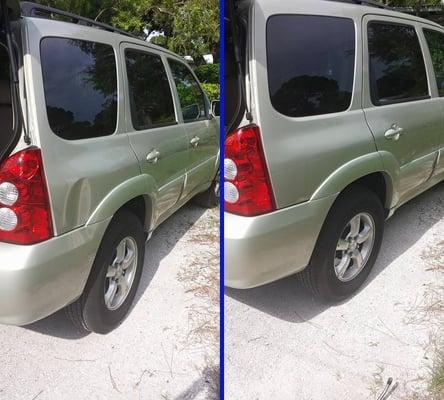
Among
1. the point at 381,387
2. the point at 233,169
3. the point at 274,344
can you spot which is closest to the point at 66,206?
the point at 233,169

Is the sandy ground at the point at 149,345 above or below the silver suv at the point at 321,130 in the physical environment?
below

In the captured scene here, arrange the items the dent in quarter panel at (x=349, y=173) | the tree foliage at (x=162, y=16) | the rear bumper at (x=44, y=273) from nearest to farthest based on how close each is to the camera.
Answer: the tree foliage at (x=162, y=16) < the rear bumper at (x=44, y=273) < the dent in quarter panel at (x=349, y=173)

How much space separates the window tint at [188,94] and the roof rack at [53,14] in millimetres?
257

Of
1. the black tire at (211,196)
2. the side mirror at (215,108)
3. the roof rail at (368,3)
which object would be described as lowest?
the black tire at (211,196)

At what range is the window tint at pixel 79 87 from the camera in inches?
56.5

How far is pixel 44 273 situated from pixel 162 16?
34.5 inches

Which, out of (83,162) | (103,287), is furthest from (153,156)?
(103,287)

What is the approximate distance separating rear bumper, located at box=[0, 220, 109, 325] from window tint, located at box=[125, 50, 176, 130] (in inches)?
16.6

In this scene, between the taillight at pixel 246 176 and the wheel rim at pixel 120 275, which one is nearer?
the taillight at pixel 246 176

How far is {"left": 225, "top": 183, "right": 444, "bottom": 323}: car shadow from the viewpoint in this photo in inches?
64.4

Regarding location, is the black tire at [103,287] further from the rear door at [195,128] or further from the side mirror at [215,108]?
the side mirror at [215,108]

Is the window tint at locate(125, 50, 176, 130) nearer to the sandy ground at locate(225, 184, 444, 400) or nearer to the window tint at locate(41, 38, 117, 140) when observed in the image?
the window tint at locate(41, 38, 117, 140)

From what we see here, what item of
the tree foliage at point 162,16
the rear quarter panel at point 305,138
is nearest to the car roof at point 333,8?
the rear quarter panel at point 305,138

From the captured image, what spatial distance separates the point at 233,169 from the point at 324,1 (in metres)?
0.66
